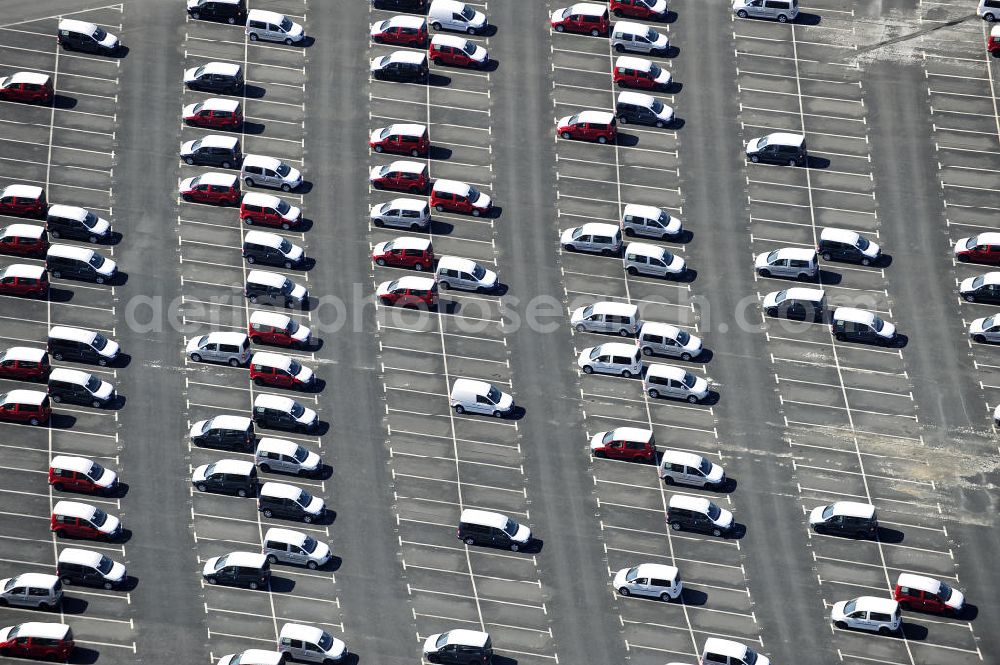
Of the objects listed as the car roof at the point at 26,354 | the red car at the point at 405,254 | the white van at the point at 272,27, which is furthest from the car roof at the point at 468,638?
the white van at the point at 272,27

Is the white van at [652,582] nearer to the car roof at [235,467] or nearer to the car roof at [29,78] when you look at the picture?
the car roof at [235,467]

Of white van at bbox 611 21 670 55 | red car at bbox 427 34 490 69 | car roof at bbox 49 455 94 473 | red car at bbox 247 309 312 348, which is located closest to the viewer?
car roof at bbox 49 455 94 473

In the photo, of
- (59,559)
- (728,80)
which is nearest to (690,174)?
(728,80)

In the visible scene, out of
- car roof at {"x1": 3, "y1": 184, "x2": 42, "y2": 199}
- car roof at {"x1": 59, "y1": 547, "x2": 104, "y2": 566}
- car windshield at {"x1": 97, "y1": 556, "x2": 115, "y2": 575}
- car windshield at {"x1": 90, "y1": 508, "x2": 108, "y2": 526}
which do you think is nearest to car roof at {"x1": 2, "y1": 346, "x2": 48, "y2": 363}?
car windshield at {"x1": 90, "y1": 508, "x2": 108, "y2": 526}

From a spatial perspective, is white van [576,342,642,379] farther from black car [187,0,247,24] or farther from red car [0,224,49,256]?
black car [187,0,247,24]

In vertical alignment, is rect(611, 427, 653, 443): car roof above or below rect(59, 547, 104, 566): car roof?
above
